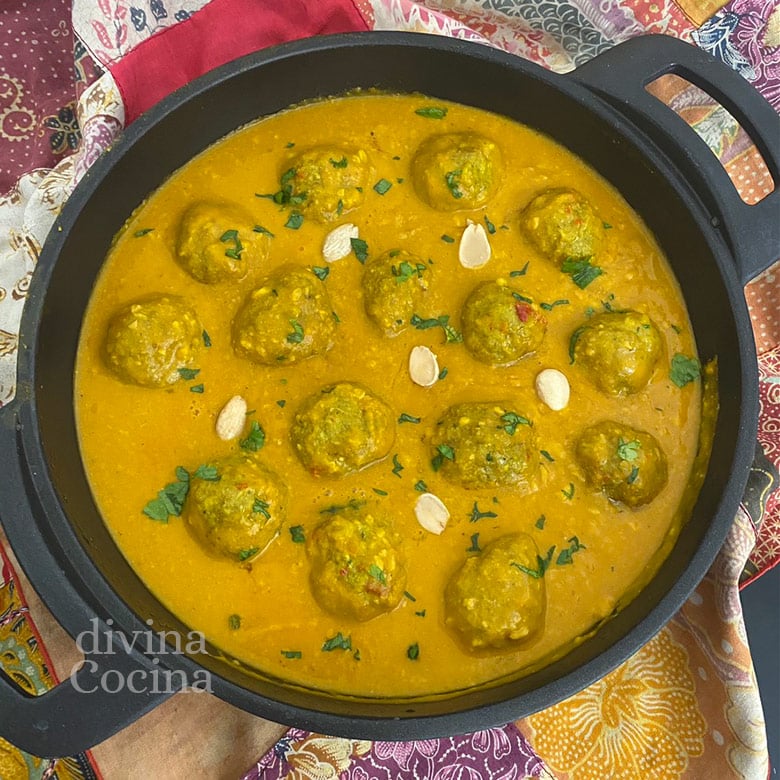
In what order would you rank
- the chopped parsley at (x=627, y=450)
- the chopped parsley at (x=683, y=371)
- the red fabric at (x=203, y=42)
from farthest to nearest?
the red fabric at (x=203, y=42)
the chopped parsley at (x=683, y=371)
the chopped parsley at (x=627, y=450)

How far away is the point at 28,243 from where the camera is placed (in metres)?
2.71

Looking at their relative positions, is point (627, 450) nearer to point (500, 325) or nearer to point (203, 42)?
point (500, 325)

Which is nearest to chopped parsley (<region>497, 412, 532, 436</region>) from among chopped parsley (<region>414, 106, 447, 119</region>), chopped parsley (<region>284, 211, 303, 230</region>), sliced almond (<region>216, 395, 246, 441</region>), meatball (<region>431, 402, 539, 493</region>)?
meatball (<region>431, 402, 539, 493</region>)

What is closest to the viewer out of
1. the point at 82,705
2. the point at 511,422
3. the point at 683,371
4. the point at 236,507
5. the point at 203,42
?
the point at 82,705

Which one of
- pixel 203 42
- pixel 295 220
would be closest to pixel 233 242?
pixel 295 220

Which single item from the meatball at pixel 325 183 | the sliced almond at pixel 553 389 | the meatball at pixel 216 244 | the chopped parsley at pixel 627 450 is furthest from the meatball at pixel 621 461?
the meatball at pixel 216 244

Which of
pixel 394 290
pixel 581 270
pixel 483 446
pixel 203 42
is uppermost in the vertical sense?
pixel 203 42

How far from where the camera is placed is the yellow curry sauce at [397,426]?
2.34m

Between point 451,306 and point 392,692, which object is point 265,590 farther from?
point 451,306

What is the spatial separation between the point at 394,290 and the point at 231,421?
601 millimetres

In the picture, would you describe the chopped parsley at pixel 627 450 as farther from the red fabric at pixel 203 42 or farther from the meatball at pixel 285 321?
the red fabric at pixel 203 42

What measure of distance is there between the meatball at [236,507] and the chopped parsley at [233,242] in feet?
1.93

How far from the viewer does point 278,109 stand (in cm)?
266

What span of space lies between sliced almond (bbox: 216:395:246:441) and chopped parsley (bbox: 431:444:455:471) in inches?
22.2
